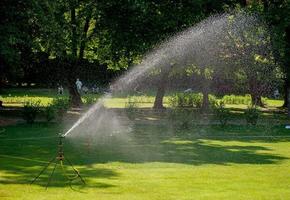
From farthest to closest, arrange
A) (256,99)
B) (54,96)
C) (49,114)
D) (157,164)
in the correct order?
(54,96), (256,99), (49,114), (157,164)

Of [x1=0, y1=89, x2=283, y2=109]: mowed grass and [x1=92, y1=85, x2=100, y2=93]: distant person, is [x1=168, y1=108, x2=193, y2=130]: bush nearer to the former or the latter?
[x1=0, y1=89, x2=283, y2=109]: mowed grass

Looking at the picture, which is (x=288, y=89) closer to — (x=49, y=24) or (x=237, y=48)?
(x=237, y=48)

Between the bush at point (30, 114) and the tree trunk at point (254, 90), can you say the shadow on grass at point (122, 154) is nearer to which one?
the bush at point (30, 114)

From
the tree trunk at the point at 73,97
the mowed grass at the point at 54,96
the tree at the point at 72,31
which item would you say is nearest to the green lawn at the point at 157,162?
the tree at the point at 72,31

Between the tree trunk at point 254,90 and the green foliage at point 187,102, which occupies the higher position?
the tree trunk at point 254,90

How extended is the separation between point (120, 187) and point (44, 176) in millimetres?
2594

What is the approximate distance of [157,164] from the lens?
Answer: 1850 cm

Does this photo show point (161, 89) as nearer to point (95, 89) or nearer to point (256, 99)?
point (256, 99)

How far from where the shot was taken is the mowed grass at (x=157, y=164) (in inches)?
552

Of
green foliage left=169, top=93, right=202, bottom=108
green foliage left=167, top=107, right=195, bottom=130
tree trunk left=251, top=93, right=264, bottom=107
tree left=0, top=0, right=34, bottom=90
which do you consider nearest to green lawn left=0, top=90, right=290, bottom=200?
green foliage left=167, top=107, right=195, bottom=130

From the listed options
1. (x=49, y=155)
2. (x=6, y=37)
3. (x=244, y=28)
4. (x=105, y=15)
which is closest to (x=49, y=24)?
(x=6, y=37)

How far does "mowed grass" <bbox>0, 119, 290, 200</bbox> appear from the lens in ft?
46.0

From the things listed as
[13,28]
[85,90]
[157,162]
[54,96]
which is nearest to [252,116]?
[13,28]

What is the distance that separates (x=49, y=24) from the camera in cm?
3134
